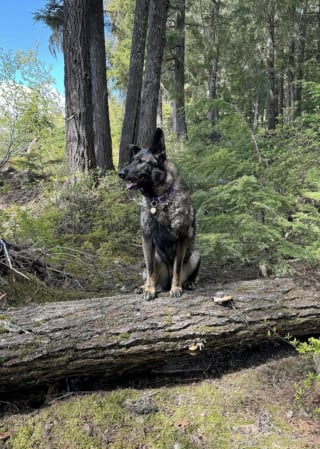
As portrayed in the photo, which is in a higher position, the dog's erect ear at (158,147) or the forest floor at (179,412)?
the dog's erect ear at (158,147)

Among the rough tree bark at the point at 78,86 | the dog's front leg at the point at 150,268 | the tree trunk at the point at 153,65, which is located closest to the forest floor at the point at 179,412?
the dog's front leg at the point at 150,268

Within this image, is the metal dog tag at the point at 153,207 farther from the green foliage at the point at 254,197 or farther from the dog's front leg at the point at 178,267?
the green foliage at the point at 254,197

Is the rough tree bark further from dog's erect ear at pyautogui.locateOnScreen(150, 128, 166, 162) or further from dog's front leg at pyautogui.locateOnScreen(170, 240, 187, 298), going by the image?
dog's front leg at pyautogui.locateOnScreen(170, 240, 187, 298)

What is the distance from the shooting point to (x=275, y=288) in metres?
3.65

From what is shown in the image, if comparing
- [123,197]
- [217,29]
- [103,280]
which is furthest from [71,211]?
[217,29]

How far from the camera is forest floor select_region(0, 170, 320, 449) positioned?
2.62 metres

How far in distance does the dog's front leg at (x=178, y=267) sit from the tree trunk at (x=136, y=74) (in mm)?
6901

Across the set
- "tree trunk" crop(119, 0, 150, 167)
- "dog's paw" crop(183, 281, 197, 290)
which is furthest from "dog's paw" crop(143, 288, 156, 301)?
"tree trunk" crop(119, 0, 150, 167)

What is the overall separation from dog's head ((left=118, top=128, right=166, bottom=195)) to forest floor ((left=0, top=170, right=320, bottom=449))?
71.7 inches

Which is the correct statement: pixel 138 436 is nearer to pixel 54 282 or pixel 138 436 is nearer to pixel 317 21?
pixel 54 282

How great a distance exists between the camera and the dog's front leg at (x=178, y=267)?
12.1 ft

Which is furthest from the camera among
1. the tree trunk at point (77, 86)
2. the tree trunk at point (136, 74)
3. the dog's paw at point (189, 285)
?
the tree trunk at point (136, 74)

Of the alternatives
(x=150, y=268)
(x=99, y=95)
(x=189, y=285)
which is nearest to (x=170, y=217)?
(x=150, y=268)

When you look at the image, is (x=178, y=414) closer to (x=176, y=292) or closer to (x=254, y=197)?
(x=176, y=292)
